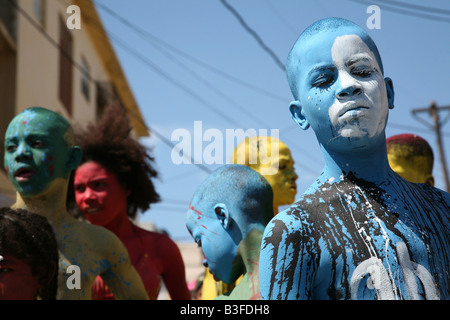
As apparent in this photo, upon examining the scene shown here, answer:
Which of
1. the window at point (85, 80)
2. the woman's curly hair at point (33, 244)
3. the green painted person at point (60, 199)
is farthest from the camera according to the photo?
the window at point (85, 80)

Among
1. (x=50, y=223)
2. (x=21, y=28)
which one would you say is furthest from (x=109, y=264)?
(x=21, y=28)

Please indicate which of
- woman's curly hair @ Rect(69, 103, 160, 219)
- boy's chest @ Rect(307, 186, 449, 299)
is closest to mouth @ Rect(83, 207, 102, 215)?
woman's curly hair @ Rect(69, 103, 160, 219)

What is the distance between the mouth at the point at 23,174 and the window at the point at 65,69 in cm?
1029

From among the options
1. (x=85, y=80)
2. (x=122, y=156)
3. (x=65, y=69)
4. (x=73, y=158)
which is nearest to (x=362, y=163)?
(x=73, y=158)

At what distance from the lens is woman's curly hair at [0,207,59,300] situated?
10.9 feet

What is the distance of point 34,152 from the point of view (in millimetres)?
3713

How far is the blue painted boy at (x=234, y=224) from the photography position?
3.30 m

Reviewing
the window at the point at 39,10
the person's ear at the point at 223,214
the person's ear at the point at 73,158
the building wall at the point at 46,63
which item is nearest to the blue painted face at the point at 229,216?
the person's ear at the point at 223,214

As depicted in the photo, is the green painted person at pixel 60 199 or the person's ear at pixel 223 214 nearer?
the person's ear at pixel 223 214

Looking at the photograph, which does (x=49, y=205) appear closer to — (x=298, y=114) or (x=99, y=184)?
(x=99, y=184)

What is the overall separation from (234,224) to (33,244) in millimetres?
1011

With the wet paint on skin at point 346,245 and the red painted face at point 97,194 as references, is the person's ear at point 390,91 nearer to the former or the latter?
the wet paint on skin at point 346,245

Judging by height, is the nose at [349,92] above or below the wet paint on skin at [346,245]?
above

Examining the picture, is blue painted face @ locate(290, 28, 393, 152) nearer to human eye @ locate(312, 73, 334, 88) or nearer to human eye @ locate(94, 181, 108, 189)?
human eye @ locate(312, 73, 334, 88)
